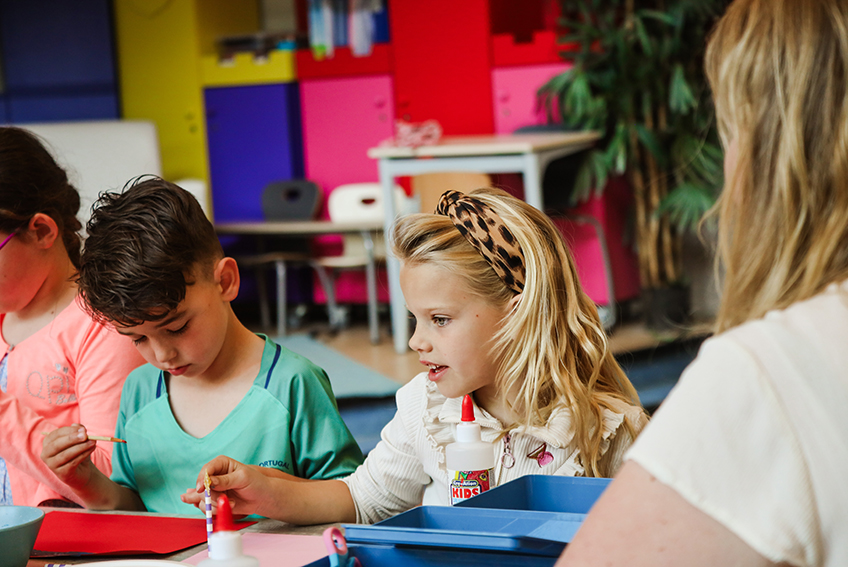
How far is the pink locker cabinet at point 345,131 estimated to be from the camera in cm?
500

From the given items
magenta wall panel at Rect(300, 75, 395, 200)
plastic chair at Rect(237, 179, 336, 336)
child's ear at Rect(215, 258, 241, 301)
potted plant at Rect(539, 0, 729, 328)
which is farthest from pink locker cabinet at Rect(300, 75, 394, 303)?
child's ear at Rect(215, 258, 241, 301)

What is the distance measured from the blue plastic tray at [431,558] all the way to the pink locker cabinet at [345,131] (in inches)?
162

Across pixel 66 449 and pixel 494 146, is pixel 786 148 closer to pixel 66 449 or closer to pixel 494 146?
pixel 66 449

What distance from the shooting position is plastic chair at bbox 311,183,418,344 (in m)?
4.68

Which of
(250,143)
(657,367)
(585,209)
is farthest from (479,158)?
(250,143)

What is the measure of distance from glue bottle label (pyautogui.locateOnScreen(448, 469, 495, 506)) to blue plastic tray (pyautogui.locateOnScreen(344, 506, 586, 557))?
0.43 feet

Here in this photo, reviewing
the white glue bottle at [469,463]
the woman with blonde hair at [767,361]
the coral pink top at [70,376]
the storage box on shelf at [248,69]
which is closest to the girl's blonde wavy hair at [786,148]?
the woman with blonde hair at [767,361]

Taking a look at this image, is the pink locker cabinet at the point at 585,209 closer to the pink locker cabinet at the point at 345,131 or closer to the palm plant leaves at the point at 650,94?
the palm plant leaves at the point at 650,94

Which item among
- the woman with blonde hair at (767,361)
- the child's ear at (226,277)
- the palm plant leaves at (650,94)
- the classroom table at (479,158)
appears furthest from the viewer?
the palm plant leaves at (650,94)

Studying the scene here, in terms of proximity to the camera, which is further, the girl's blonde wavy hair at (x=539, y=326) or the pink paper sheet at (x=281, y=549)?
the girl's blonde wavy hair at (x=539, y=326)

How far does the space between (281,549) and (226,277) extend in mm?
473

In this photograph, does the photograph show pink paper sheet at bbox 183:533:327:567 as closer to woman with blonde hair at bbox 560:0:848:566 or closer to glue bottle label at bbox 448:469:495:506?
glue bottle label at bbox 448:469:495:506

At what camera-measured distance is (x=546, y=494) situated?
2.93ft

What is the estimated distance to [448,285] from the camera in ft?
3.79
